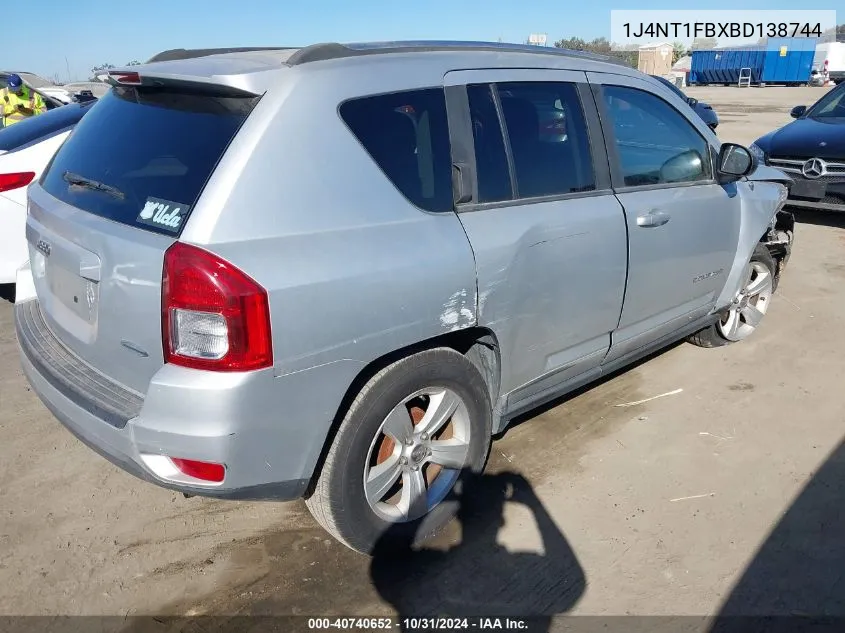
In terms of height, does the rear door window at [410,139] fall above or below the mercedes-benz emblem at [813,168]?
above

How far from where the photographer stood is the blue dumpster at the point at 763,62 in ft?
167

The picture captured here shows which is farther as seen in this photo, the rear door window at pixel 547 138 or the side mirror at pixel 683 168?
the side mirror at pixel 683 168

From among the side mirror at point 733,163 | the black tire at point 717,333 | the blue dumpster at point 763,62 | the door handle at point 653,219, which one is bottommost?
the blue dumpster at point 763,62

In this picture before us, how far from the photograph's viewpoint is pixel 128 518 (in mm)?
3055

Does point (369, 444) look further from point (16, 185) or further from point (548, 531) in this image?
point (16, 185)

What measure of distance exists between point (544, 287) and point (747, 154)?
1901mm

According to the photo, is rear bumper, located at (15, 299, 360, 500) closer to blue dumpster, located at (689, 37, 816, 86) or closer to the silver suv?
the silver suv

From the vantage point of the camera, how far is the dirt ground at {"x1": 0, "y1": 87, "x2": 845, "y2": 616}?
8.63ft

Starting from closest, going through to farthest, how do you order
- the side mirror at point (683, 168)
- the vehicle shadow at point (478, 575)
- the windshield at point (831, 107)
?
1. the vehicle shadow at point (478, 575)
2. the side mirror at point (683, 168)
3. the windshield at point (831, 107)

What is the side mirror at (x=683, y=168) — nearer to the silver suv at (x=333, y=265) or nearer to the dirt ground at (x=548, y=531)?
the silver suv at (x=333, y=265)

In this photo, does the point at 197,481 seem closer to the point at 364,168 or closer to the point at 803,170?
the point at 364,168

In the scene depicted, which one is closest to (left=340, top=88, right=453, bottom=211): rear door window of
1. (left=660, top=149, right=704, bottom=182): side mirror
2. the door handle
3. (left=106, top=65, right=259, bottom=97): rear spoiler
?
(left=106, top=65, right=259, bottom=97): rear spoiler

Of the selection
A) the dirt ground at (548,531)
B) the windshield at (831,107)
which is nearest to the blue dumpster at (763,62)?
the windshield at (831,107)

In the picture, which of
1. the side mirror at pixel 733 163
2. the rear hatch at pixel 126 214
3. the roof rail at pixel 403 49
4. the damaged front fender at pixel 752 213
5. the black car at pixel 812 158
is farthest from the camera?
the black car at pixel 812 158
